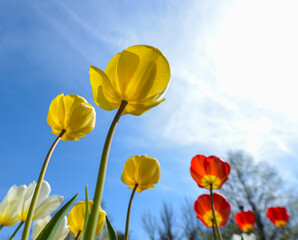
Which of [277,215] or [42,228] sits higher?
[277,215]

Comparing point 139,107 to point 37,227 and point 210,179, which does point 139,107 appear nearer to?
point 37,227

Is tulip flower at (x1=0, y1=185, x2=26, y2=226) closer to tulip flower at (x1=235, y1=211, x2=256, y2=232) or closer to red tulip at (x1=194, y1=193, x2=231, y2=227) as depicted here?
red tulip at (x1=194, y1=193, x2=231, y2=227)

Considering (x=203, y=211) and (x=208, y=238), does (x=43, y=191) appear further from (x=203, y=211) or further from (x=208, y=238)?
(x=208, y=238)

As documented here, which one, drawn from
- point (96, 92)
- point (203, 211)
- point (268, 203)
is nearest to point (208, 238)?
point (268, 203)

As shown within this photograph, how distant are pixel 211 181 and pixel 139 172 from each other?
55 centimetres

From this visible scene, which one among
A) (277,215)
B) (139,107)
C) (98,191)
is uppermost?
(277,215)

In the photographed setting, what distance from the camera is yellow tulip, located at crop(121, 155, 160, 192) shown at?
96 cm

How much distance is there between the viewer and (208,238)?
31.3 feet

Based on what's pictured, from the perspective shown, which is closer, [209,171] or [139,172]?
[139,172]

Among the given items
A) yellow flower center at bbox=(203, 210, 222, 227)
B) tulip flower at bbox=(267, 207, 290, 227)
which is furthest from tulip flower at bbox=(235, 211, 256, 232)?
yellow flower center at bbox=(203, 210, 222, 227)

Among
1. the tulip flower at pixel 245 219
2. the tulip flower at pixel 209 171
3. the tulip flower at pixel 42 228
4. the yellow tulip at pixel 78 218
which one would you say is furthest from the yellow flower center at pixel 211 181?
the tulip flower at pixel 245 219

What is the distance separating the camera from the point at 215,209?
1490 mm

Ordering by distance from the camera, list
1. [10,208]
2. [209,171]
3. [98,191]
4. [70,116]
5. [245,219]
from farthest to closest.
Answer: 1. [245,219]
2. [209,171]
3. [10,208]
4. [70,116]
5. [98,191]

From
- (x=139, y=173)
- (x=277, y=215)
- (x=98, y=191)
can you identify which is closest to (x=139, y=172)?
(x=139, y=173)
